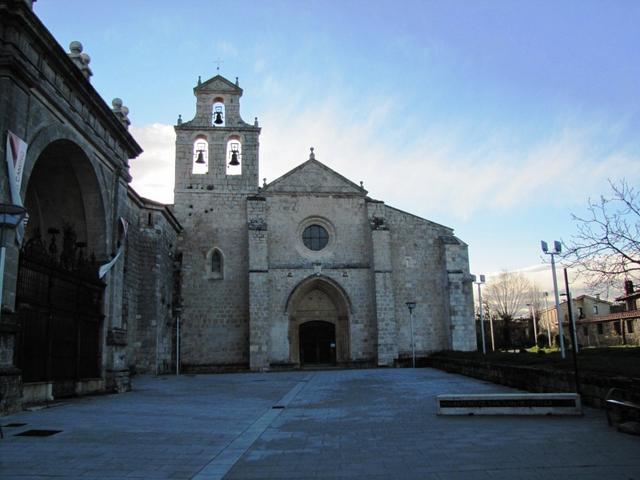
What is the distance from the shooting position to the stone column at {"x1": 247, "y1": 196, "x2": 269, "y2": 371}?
2462 centimetres

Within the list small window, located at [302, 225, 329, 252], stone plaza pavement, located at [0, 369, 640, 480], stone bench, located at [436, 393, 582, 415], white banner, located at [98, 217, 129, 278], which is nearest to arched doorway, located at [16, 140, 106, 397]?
white banner, located at [98, 217, 129, 278]

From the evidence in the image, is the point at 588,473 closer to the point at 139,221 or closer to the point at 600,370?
the point at 600,370

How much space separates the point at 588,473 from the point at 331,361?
77.3 ft

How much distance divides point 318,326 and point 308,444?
21428 millimetres

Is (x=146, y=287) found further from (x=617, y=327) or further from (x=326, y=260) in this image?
(x=617, y=327)

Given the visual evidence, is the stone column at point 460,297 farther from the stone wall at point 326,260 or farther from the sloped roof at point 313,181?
the sloped roof at point 313,181

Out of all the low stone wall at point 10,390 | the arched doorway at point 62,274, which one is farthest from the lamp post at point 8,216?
the arched doorway at point 62,274

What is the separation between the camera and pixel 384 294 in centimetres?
2594

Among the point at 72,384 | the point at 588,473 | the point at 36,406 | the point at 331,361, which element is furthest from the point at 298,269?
the point at 588,473

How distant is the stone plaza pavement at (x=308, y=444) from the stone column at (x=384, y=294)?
14.9 metres

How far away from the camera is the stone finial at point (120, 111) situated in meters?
15.4

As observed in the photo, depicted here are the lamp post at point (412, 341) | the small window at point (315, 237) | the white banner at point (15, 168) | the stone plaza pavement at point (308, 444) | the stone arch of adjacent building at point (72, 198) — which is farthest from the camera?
the small window at point (315, 237)

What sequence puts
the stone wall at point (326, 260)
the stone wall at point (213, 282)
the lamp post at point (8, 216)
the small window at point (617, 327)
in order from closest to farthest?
1. the lamp post at point (8, 216)
2. the stone wall at point (213, 282)
3. the stone wall at point (326, 260)
4. the small window at point (617, 327)

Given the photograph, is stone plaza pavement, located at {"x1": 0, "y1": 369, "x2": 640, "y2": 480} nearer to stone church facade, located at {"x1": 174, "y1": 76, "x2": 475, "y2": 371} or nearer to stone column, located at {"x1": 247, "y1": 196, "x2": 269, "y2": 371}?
stone column, located at {"x1": 247, "y1": 196, "x2": 269, "y2": 371}
